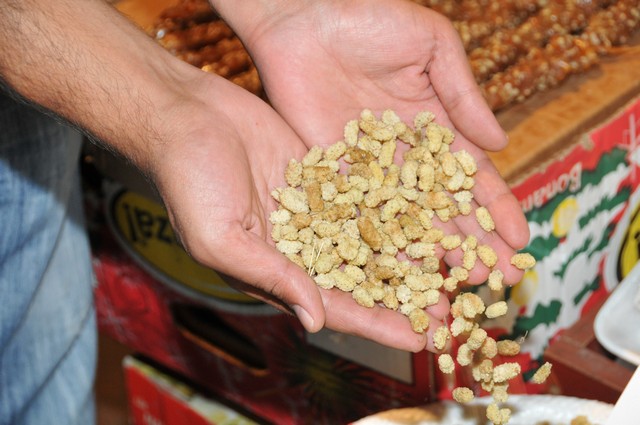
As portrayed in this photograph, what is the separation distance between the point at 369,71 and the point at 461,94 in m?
0.14

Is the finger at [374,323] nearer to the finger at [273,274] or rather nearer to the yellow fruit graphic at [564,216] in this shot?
the finger at [273,274]

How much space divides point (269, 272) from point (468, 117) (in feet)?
1.27

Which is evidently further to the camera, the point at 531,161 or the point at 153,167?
the point at 531,161

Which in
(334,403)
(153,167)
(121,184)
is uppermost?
(153,167)

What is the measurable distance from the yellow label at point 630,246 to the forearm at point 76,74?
0.94 metres

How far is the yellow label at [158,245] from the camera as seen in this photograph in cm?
162

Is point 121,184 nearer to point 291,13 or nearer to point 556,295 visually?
point 291,13

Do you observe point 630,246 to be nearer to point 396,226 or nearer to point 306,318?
point 396,226

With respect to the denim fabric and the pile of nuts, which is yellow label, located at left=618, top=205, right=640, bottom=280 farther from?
the denim fabric

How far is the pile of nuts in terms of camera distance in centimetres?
106

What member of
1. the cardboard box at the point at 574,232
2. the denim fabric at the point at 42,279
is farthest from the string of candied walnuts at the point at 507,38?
the denim fabric at the point at 42,279

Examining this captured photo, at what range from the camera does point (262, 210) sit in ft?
3.65

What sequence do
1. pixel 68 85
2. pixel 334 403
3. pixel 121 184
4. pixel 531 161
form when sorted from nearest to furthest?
pixel 68 85 → pixel 531 161 → pixel 334 403 → pixel 121 184

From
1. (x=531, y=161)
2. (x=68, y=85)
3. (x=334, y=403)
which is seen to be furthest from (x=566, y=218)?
(x=68, y=85)
